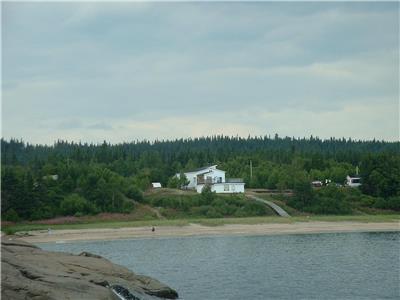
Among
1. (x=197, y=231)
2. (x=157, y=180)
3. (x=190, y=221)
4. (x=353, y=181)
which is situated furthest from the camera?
(x=157, y=180)

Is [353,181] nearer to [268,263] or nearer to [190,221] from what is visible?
[190,221]

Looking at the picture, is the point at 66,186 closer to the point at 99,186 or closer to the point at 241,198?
the point at 99,186

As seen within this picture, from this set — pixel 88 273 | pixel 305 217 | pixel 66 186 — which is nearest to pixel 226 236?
pixel 305 217

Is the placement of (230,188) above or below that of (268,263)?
above

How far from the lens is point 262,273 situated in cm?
3825

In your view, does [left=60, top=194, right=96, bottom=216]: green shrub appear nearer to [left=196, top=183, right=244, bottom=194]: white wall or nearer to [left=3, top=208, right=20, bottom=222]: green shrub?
[left=3, top=208, right=20, bottom=222]: green shrub

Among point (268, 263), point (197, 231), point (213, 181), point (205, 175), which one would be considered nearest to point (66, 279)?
point (268, 263)

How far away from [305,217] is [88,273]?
48.7 meters

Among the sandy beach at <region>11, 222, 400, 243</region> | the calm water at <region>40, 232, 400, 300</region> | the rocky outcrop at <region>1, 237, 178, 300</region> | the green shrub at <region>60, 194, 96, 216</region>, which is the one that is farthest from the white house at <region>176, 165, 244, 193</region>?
the rocky outcrop at <region>1, 237, 178, 300</region>

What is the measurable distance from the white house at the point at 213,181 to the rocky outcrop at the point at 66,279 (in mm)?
56221

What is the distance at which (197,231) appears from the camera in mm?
63625

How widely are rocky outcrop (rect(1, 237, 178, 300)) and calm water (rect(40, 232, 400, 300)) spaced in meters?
3.17

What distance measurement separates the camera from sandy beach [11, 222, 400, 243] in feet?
197

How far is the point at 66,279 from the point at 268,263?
21376 mm
